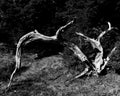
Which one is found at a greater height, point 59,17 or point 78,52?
point 59,17

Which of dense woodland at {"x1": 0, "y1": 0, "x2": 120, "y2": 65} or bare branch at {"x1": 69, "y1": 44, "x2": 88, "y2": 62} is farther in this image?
dense woodland at {"x1": 0, "y1": 0, "x2": 120, "y2": 65}

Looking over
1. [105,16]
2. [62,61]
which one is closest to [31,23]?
[62,61]

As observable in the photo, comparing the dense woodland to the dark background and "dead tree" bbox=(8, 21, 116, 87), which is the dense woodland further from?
"dead tree" bbox=(8, 21, 116, 87)

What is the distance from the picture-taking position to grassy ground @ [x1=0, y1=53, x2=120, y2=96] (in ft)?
22.4

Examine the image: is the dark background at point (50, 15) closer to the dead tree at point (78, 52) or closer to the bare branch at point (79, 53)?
the dead tree at point (78, 52)

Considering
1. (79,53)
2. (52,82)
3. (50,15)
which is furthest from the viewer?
(50,15)

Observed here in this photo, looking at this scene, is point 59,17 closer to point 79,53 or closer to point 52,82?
point 79,53

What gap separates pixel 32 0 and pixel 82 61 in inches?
182

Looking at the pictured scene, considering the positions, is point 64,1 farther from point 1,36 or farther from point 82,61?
point 82,61

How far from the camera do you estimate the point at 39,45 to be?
38.0ft

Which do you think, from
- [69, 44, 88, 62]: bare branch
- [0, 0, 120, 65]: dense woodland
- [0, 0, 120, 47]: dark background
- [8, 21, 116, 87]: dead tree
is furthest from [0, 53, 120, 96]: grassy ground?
[0, 0, 120, 47]: dark background

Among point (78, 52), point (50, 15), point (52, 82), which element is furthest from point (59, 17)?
point (52, 82)

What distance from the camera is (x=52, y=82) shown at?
782 cm

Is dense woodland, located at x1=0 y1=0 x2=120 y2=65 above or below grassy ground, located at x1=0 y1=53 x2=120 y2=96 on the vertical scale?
above
